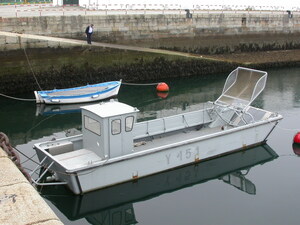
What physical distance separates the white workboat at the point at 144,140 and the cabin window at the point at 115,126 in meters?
0.02

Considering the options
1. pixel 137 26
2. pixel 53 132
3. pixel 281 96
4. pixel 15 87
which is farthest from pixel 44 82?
pixel 281 96

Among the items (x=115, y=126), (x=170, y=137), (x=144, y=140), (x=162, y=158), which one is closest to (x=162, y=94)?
(x=170, y=137)

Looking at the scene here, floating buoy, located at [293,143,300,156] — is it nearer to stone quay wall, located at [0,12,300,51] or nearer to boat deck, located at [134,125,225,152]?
boat deck, located at [134,125,225,152]

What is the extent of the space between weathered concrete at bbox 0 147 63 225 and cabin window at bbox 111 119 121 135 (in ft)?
11.9

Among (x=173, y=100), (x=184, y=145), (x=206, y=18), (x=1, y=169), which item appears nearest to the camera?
(x=1, y=169)

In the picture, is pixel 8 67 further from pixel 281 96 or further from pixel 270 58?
pixel 270 58

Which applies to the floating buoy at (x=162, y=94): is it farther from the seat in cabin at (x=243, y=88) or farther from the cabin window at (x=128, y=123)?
the cabin window at (x=128, y=123)

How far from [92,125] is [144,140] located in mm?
2479

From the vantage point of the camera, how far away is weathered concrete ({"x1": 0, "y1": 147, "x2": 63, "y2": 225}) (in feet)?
15.5

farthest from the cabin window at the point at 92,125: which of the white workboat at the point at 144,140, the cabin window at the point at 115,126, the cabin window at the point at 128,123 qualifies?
the cabin window at the point at 128,123

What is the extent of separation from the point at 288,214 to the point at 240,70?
5336mm

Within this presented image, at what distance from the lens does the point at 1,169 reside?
19.5 feet

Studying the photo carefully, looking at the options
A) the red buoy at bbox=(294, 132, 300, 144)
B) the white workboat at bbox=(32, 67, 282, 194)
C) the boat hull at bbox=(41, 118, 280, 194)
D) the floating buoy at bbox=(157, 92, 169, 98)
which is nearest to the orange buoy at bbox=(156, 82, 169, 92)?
the floating buoy at bbox=(157, 92, 169, 98)

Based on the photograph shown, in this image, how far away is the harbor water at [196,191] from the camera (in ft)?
29.0
